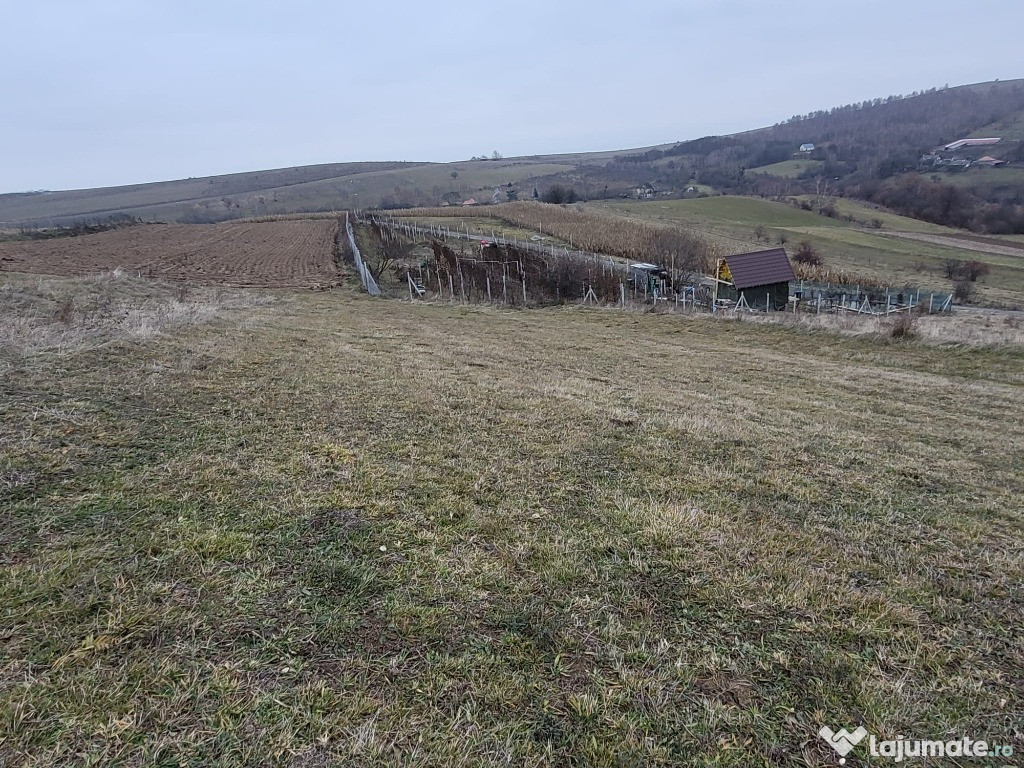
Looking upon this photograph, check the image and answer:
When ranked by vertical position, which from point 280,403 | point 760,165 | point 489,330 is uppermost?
Answer: point 760,165

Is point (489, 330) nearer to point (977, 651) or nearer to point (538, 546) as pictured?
point (538, 546)

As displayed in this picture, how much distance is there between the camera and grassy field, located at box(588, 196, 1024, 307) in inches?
1460

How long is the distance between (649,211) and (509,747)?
7469cm

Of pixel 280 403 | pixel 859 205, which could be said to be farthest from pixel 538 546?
pixel 859 205

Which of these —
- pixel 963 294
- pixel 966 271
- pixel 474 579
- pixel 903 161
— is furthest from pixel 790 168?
pixel 474 579

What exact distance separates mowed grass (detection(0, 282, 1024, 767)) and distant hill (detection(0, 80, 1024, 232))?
85.2 m

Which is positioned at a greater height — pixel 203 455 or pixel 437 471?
pixel 203 455

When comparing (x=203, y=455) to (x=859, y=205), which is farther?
(x=859, y=205)

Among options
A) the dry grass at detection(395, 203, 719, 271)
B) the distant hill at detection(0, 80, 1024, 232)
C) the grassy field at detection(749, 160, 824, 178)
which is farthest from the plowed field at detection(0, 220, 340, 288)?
the grassy field at detection(749, 160, 824, 178)

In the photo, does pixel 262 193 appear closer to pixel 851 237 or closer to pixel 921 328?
pixel 851 237

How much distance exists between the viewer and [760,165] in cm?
13788

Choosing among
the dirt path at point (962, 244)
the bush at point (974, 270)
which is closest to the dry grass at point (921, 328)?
the bush at point (974, 270)

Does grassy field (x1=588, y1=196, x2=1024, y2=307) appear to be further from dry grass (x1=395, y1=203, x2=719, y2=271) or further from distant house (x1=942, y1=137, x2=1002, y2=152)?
distant house (x1=942, y1=137, x2=1002, y2=152)

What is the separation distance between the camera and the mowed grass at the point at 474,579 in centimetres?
230
